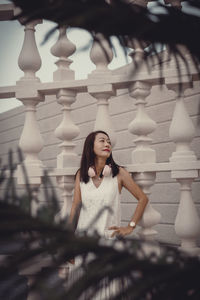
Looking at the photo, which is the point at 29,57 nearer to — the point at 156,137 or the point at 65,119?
the point at 65,119

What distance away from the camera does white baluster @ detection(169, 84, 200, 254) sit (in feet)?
6.60

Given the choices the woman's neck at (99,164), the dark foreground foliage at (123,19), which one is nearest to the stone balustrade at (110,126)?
the woman's neck at (99,164)

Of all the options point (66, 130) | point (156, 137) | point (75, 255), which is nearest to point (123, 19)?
point (75, 255)

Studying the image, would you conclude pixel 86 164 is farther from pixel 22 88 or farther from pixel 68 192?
pixel 22 88

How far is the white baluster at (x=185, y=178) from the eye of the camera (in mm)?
2012

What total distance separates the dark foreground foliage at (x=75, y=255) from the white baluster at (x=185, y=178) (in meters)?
1.67

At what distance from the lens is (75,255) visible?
0.39 m

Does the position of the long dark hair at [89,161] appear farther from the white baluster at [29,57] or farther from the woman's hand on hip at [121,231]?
the white baluster at [29,57]

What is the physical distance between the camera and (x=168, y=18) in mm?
407

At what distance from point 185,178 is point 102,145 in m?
0.64

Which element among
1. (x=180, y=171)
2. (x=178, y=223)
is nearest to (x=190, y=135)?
(x=180, y=171)

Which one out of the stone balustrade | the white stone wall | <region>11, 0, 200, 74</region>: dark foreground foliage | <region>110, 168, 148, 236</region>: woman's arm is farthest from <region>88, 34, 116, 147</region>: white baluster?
<region>11, 0, 200, 74</region>: dark foreground foliage

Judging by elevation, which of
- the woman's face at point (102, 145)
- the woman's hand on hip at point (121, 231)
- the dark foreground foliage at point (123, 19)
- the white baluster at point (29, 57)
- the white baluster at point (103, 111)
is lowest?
the woman's hand on hip at point (121, 231)

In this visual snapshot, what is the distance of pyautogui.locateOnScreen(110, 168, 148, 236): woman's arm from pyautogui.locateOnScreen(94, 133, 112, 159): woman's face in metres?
0.15
